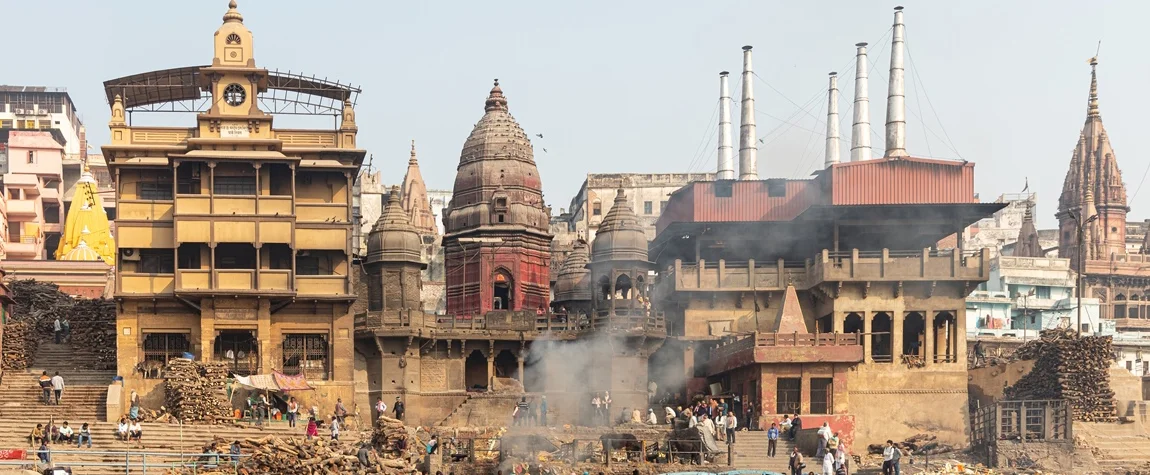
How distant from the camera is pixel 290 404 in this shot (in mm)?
51875

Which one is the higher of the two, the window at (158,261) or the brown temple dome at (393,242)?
the brown temple dome at (393,242)

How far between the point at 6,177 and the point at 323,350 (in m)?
40.7

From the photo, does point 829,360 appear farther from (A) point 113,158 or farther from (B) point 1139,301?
(B) point 1139,301

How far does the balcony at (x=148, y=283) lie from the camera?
5522 cm

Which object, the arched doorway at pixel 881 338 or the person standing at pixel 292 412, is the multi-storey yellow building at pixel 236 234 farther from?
the arched doorway at pixel 881 338

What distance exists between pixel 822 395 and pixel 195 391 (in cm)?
1986

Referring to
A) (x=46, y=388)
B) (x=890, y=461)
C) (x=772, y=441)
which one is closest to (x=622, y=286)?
(x=772, y=441)

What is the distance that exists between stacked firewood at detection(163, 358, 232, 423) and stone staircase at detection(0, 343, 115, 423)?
228cm

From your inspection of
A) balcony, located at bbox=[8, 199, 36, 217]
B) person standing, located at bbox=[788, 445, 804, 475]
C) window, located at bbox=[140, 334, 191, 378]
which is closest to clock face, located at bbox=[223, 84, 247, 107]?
window, located at bbox=[140, 334, 191, 378]

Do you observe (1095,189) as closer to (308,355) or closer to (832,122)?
Result: (832,122)

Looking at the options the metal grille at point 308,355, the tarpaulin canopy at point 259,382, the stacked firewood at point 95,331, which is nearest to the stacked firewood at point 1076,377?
the metal grille at point 308,355

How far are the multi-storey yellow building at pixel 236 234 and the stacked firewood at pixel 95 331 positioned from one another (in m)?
2.25

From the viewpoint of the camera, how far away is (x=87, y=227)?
270ft

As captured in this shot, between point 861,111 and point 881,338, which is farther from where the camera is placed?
point 861,111
